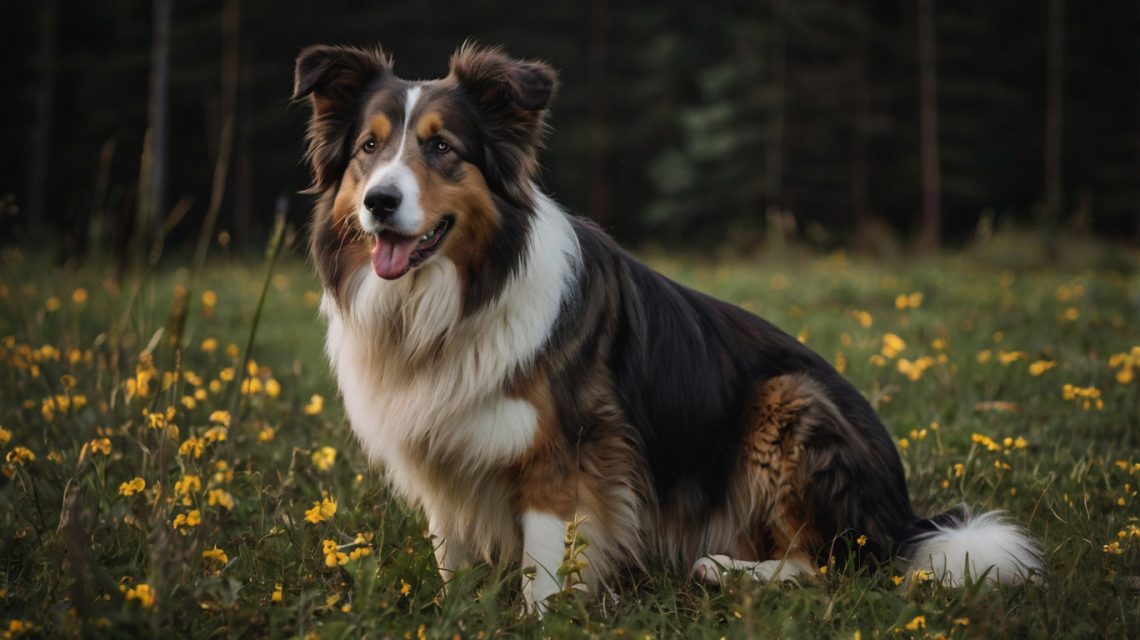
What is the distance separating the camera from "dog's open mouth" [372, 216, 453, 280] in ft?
10.0

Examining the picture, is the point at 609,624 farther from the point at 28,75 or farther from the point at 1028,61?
the point at 1028,61

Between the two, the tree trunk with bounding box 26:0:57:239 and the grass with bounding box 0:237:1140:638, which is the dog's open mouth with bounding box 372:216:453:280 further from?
the tree trunk with bounding box 26:0:57:239

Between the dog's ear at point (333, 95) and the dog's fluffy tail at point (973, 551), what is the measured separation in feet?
8.83

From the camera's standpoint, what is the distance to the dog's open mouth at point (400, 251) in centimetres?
306

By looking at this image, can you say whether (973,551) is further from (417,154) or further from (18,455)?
(18,455)

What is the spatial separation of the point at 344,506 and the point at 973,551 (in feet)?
8.13

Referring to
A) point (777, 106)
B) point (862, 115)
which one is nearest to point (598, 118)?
point (777, 106)

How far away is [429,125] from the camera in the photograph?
3156mm

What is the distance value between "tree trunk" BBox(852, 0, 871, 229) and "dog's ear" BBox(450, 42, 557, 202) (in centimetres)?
2044

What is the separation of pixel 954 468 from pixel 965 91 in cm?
2294

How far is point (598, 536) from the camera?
3.09 meters

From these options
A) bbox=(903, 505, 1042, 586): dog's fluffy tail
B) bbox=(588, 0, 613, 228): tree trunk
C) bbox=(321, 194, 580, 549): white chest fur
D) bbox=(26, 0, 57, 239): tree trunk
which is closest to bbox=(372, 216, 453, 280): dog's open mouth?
bbox=(321, 194, 580, 549): white chest fur

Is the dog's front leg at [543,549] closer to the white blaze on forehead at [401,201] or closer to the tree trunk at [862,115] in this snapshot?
the white blaze on forehead at [401,201]

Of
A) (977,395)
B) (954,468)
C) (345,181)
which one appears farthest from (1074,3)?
(345,181)
